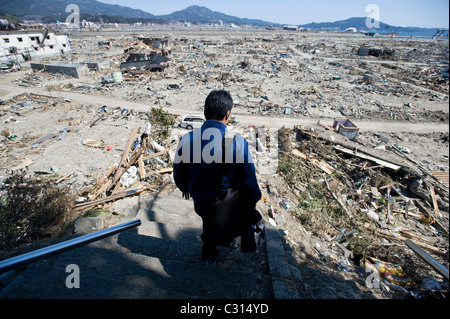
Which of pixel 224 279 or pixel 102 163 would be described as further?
pixel 102 163

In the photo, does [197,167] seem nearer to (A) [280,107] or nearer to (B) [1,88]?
(A) [280,107]

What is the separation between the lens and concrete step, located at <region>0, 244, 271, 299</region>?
1885 mm

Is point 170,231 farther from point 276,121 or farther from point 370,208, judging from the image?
point 276,121

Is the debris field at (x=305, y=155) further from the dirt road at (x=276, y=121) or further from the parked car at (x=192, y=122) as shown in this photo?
the parked car at (x=192, y=122)

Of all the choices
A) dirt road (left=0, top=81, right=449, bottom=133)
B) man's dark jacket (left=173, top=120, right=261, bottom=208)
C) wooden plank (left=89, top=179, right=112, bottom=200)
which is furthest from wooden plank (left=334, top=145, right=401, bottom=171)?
wooden plank (left=89, top=179, right=112, bottom=200)

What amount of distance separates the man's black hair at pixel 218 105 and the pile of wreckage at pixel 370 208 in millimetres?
4588

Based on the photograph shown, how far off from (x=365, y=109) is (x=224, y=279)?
754 inches

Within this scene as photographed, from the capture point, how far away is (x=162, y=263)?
99.9 inches

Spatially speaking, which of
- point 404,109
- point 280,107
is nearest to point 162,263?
point 280,107

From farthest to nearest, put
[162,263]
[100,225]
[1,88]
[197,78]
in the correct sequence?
[197,78] → [1,88] → [100,225] → [162,263]

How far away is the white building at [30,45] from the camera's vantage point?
27.9 meters

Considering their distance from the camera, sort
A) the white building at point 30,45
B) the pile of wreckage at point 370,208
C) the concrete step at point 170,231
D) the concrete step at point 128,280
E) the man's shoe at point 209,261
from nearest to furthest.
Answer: the concrete step at point 128,280, the man's shoe at point 209,261, the concrete step at point 170,231, the pile of wreckage at point 370,208, the white building at point 30,45

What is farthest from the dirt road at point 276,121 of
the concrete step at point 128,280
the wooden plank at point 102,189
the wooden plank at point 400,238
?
the concrete step at point 128,280
